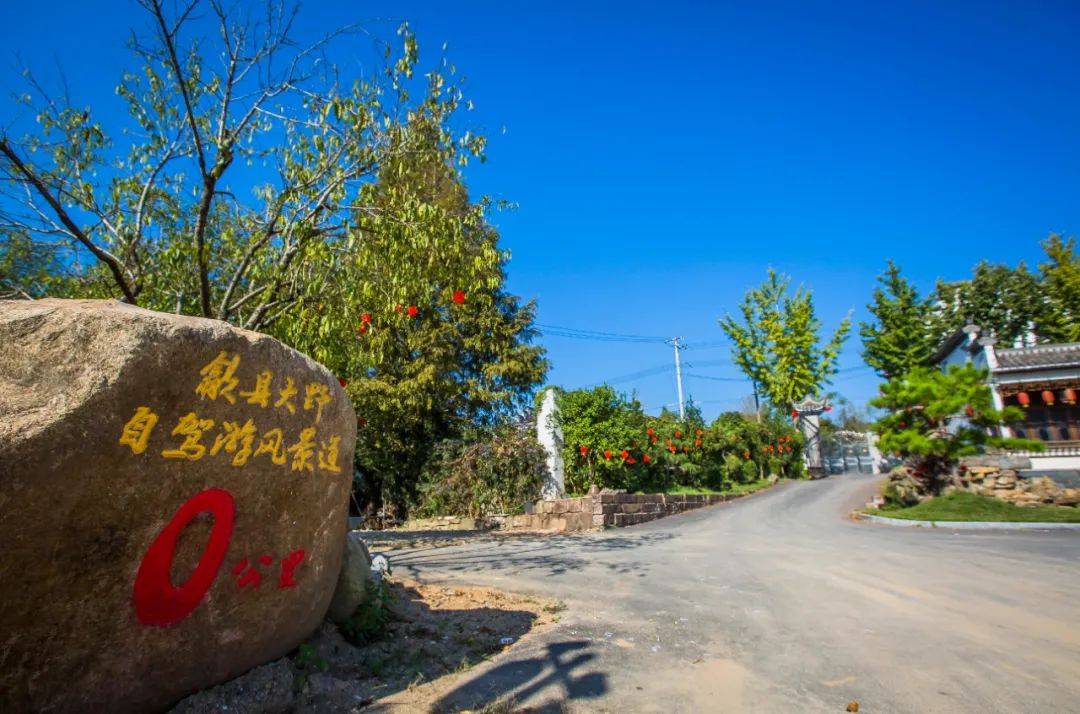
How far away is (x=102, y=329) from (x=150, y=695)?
1789 mm

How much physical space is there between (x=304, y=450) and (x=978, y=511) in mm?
13787

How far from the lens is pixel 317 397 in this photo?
361cm

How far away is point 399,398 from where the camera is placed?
16266 mm

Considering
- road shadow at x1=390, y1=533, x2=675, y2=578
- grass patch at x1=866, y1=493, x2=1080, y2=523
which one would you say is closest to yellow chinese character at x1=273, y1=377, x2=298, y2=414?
road shadow at x1=390, y1=533, x2=675, y2=578

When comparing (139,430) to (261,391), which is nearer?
(139,430)

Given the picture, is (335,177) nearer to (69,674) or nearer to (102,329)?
(102,329)

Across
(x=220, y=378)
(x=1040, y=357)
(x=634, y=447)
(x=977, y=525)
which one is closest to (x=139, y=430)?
(x=220, y=378)

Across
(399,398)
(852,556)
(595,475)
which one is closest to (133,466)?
(852,556)

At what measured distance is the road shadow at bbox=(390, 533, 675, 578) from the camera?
7.92m

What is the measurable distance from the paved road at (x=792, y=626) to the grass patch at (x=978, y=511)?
5.38 ft

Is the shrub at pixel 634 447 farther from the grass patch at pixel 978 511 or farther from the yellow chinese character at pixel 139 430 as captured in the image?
the yellow chinese character at pixel 139 430

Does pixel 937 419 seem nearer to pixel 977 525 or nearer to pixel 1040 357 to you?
pixel 977 525

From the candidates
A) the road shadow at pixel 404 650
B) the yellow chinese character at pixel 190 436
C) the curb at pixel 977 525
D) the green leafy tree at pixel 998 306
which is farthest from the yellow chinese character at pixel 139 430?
the green leafy tree at pixel 998 306

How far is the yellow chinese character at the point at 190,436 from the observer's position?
2773 millimetres
